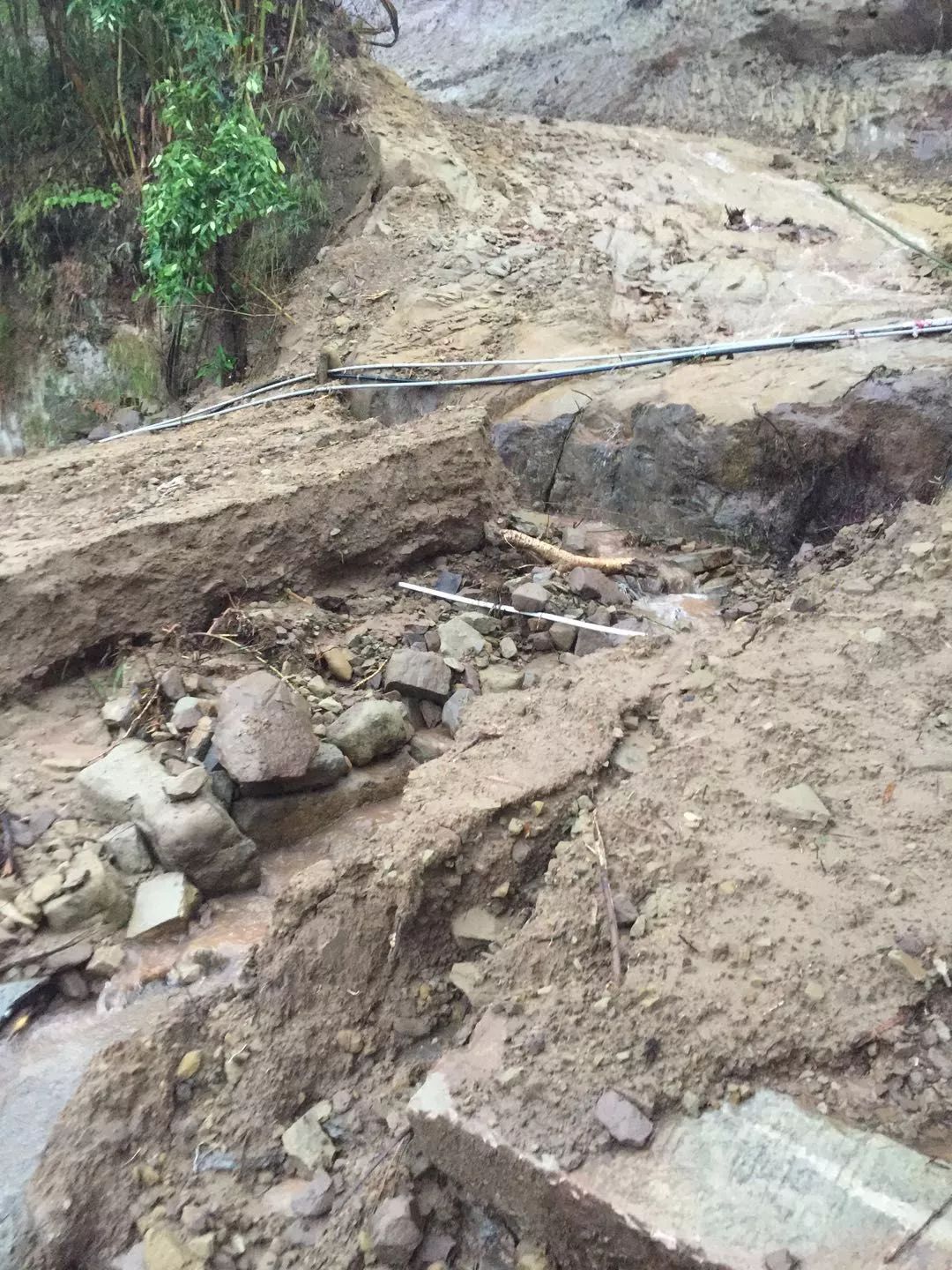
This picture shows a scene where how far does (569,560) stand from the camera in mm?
4188

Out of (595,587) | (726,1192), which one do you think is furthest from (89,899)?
(595,587)

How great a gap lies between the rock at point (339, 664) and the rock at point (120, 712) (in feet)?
2.24

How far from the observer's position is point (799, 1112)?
1.56 meters

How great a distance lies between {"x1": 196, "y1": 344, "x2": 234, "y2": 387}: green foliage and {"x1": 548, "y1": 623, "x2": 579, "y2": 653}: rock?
12.4 ft

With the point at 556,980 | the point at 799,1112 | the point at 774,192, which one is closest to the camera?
the point at 799,1112

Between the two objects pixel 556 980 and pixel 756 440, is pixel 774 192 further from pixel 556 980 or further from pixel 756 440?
pixel 556 980

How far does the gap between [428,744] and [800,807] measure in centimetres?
143

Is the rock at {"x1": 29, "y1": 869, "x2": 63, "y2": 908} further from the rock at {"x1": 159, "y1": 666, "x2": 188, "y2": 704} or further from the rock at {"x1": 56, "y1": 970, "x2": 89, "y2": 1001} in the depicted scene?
the rock at {"x1": 159, "y1": 666, "x2": 188, "y2": 704}

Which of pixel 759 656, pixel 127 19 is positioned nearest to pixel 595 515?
pixel 759 656

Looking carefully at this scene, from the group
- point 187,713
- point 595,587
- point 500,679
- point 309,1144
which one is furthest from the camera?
point 595,587

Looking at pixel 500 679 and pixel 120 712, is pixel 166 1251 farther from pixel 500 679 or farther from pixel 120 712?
pixel 500 679

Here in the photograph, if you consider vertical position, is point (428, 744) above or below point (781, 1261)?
below

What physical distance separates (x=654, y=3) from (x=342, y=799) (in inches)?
331

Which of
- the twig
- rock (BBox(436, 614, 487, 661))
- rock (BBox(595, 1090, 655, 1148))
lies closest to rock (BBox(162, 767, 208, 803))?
rock (BBox(436, 614, 487, 661))
